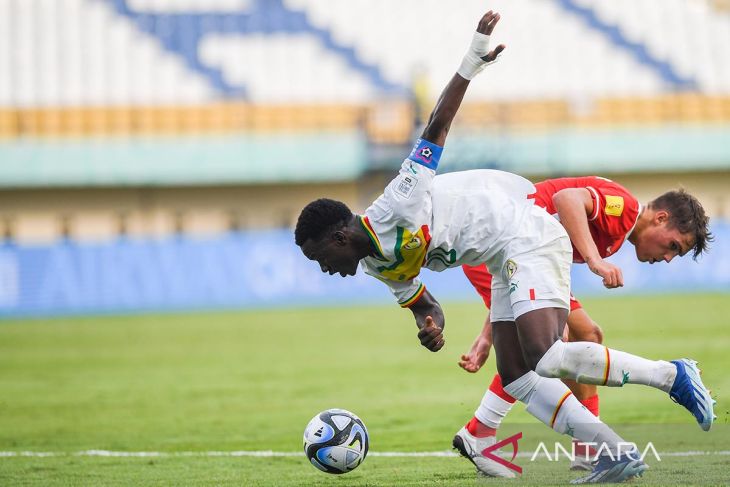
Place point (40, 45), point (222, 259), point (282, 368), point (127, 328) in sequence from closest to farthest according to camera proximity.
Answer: point (282, 368), point (127, 328), point (222, 259), point (40, 45)

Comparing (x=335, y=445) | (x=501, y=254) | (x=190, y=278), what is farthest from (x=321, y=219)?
(x=190, y=278)

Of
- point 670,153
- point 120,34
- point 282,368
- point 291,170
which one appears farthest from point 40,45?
point 282,368

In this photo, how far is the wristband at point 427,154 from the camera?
5.87 m

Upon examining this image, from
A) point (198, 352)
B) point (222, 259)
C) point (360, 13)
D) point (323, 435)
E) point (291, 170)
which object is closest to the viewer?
point (323, 435)

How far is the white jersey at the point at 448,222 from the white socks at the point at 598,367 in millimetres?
629

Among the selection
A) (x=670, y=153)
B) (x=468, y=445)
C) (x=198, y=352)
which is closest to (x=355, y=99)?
(x=670, y=153)

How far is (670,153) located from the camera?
34562mm

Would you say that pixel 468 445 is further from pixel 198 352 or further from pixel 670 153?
pixel 670 153

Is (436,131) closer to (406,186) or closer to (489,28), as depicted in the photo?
(406,186)

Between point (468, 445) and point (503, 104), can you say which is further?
point (503, 104)

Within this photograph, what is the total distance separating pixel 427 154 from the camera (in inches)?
231

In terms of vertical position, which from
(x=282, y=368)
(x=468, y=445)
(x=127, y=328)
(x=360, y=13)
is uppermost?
(x=360, y=13)

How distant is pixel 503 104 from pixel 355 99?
4701 mm

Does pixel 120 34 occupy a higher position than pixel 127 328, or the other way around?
pixel 120 34
